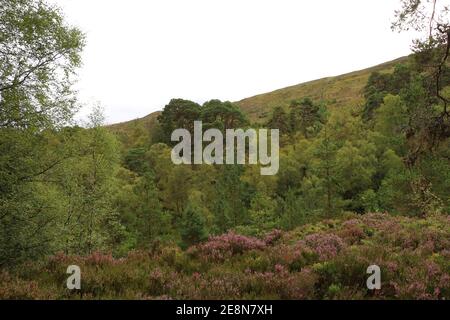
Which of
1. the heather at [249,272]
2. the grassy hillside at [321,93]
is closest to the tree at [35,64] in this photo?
the heather at [249,272]

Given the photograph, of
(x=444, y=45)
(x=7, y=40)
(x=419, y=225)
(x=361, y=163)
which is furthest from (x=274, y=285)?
(x=361, y=163)

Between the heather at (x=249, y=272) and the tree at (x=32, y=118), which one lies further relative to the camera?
the tree at (x=32, y=118)

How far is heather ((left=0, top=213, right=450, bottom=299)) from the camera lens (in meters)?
6.96

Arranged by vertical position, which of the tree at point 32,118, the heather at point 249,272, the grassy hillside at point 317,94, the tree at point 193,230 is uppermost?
the grassy hillside at point 317,94

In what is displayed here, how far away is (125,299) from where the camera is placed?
265 inches

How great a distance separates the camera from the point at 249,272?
8.18 metres

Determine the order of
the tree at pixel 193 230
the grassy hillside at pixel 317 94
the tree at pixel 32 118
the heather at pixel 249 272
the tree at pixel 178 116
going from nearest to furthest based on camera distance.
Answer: the heather at pixel 249 272 → the tree at pixel 32 118 → the tree at pixel 193 230 → the tree at pixel 178 116 → the grassy hillside at pixel 317 94

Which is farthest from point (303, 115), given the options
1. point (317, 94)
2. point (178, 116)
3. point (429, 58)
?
point (317, 94)

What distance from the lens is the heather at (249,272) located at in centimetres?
696

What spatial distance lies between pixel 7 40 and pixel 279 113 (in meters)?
54.8

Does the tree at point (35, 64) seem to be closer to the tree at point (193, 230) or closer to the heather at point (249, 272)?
the heather at point (249, 272)

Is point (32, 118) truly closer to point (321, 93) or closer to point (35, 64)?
point (35, 64)
